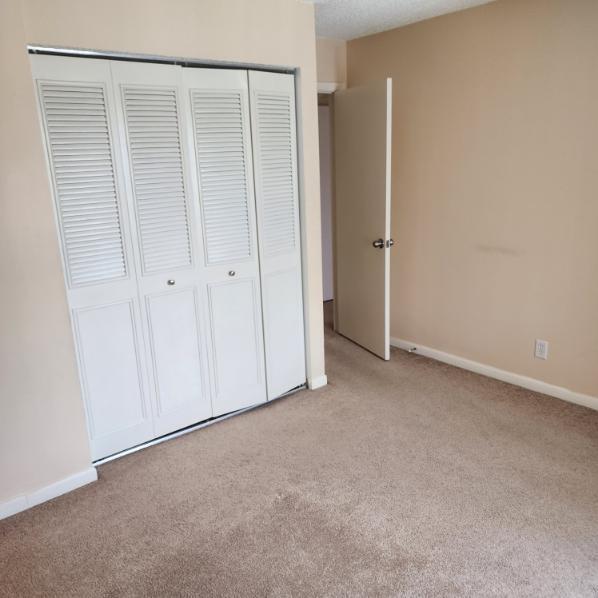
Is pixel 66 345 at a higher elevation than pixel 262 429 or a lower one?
higher

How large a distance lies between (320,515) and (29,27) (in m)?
2.31

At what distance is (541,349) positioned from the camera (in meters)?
3.14

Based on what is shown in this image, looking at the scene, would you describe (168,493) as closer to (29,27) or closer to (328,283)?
(29,27)

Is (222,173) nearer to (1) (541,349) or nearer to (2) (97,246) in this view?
(2) (97,246)

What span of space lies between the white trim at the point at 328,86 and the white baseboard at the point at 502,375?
196 cm

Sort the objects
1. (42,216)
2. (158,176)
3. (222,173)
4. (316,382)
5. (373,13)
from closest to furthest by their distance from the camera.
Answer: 1. (42,216)
2. (158,176)
3. (222,173)
4. (373,13)
5. (316,382)

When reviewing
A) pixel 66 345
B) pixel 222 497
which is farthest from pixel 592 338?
pixel 66 345

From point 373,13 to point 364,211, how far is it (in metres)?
1.24

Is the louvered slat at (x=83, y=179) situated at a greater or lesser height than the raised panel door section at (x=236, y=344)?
greater

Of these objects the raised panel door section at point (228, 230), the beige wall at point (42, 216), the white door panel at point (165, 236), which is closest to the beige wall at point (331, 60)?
the beige wall at point (42, 216)

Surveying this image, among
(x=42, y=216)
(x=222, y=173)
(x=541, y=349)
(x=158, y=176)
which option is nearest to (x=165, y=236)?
(x=158, y=176)

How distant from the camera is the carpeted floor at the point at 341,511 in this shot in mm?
1853

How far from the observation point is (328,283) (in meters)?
5.34

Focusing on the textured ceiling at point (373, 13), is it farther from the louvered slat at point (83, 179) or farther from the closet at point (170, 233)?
the louvered slat at point (83, 179)
